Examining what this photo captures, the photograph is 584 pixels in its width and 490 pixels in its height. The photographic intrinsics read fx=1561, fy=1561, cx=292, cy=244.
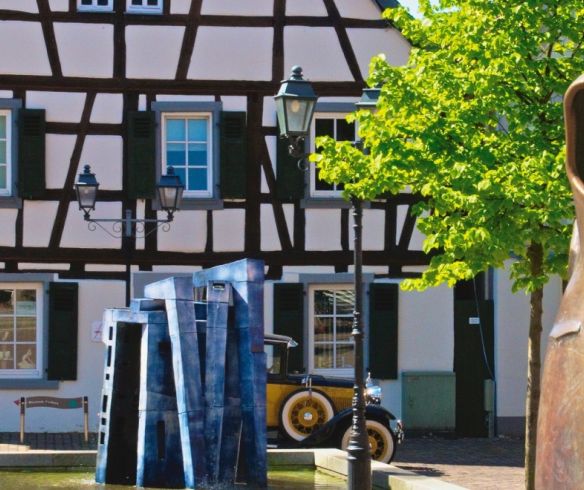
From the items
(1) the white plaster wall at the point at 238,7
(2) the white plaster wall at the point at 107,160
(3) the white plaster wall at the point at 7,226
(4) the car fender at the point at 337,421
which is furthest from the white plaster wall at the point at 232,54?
(4) the car fender at the point at 337,421

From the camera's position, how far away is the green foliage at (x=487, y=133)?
12070 millimetres

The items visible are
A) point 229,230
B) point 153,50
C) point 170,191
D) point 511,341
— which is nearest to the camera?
point 170,191

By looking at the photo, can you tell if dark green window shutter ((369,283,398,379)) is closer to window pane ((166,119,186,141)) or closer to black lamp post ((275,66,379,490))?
window pane ((166,119,186,141))

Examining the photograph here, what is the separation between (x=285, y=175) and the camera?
74.5 feet

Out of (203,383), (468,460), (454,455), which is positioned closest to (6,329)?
(454,455)

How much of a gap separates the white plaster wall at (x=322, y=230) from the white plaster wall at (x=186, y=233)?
5.06 feet

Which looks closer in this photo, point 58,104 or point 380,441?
point 380,441

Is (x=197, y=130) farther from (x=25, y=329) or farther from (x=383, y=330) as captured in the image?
(x=383, y=330)

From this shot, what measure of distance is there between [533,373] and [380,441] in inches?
175

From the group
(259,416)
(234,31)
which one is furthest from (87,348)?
(259,416)

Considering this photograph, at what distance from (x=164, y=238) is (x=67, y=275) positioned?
1487 millimetres

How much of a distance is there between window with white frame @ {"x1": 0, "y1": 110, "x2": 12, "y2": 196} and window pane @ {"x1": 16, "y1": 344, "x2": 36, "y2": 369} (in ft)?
7.28

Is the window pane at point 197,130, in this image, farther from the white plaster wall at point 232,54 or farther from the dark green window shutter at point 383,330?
the dark green window shutter at point 383,330

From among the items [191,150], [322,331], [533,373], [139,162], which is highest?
[191,150]
